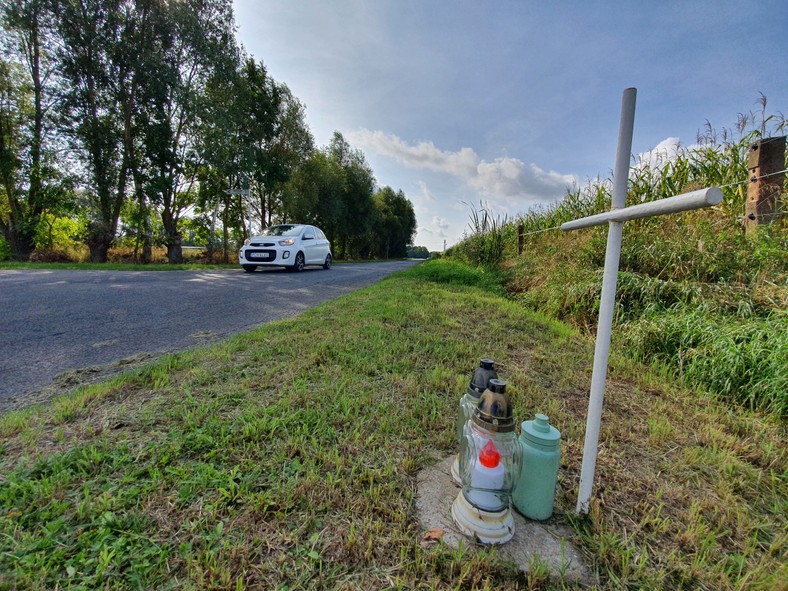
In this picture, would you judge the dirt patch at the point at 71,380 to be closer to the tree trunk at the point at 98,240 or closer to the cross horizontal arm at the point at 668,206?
the cross horizontal arm at the point at 668,206

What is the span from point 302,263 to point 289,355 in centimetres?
804

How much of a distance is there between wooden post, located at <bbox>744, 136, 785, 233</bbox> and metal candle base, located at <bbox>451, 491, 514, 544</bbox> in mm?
3893

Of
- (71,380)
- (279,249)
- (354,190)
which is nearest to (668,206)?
(71,380)

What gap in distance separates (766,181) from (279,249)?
357 inches

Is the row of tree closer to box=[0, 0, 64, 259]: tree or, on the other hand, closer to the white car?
box=[0, 0, 64, 259]: tree

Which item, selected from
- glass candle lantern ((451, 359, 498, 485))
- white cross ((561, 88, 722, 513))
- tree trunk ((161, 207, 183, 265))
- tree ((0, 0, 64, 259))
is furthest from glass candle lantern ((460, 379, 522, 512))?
tree ((0, 0, 64, 259))

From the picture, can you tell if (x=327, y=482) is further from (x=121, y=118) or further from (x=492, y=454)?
(x=121, y=118)

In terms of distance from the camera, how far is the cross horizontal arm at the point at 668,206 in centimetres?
69

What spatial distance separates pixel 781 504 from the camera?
114 cm

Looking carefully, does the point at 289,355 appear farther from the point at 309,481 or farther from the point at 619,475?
the point at 619,475

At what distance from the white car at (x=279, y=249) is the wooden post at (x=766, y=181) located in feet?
29.2

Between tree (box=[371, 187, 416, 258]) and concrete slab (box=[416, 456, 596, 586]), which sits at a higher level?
tree (box=[371, 187, 416, 258])

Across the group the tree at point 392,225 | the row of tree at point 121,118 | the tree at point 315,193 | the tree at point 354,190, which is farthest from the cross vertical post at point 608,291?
the tree at point 392,225

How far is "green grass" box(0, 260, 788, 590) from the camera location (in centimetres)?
84
